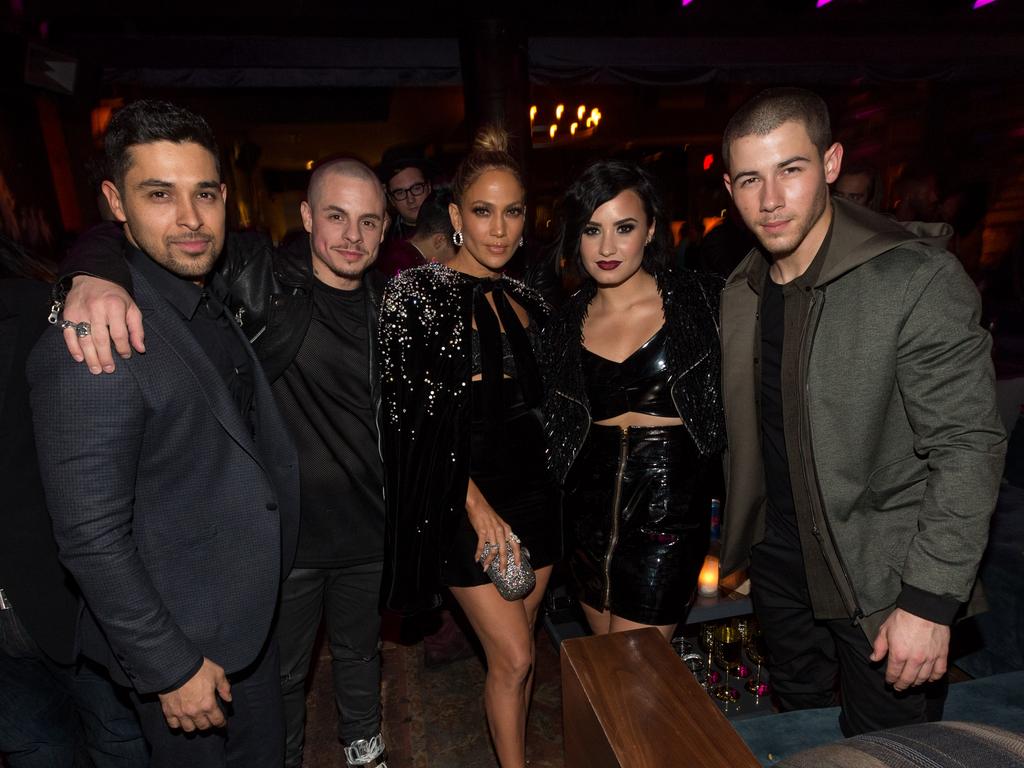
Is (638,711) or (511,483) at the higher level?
(511,483)

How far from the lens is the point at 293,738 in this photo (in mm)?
2273

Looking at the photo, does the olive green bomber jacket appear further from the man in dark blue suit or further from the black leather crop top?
the man in dark blue suit

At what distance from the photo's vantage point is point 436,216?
3.35 m

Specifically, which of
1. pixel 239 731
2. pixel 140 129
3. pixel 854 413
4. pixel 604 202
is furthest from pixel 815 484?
pixel 140 129

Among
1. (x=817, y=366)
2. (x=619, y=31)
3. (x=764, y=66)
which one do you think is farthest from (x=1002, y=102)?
(x=817, y=366)

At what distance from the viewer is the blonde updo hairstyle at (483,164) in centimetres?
217

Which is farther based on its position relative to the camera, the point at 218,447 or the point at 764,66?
the point at 764,66

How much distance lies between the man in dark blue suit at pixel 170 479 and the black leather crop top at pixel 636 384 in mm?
1059

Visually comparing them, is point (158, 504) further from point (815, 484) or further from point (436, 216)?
point (436, 216)

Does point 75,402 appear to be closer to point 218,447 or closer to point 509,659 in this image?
point 218,447

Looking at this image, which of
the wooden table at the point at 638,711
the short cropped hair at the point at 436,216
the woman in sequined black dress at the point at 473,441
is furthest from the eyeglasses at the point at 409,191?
the wooden table at the point at 638,711

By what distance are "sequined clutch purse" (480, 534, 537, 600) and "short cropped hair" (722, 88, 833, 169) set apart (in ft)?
4.75

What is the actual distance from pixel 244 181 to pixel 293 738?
10.3 metres

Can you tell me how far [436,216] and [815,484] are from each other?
94.3 inches
